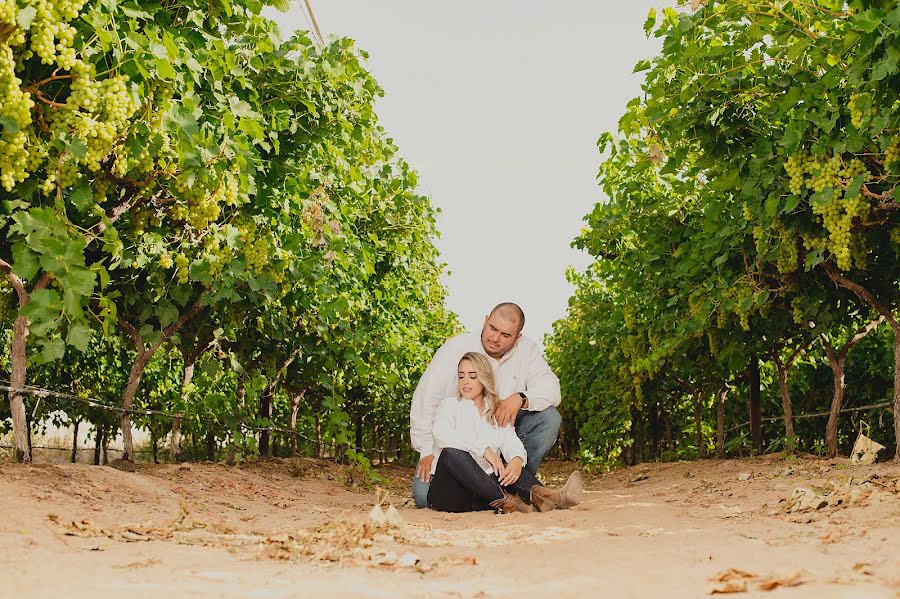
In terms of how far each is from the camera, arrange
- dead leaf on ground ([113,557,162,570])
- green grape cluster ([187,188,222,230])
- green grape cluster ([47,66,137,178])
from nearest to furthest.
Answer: dead leaf on ground ([113,557,162,570])
green grape cluster ([47,66,137,178])
green grape cluster ([187,188,222,230])

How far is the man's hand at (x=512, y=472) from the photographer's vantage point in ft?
17.4

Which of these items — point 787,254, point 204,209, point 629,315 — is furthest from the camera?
point 629,315

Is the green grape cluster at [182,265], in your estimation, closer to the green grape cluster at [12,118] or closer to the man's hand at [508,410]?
the green grape cluster at [12,118]

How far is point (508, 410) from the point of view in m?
5.59

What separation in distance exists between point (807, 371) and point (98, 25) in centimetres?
1280

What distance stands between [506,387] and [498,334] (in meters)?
0.48

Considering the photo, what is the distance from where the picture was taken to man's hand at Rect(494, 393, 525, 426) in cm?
556

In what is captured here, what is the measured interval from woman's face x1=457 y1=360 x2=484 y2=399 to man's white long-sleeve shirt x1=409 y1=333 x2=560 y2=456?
33cm

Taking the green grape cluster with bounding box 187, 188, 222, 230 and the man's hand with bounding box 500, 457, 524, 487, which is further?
the man's hand with bounding box 500, 457, 524, 487

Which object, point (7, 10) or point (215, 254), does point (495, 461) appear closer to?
point (215, 254)

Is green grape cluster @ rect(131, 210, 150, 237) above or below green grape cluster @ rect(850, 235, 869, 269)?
above

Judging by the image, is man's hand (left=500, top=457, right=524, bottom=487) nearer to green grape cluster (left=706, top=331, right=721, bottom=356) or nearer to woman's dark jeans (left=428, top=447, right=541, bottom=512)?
woman's dark jeans (left=428, top=447, right=541, bottom=512)

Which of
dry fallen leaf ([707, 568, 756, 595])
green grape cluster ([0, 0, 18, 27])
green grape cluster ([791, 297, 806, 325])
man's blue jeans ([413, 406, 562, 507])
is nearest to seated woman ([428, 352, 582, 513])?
man's blue jeans ([413, 406, 562, 507])

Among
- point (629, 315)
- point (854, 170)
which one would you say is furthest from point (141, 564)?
point (629, 315)
